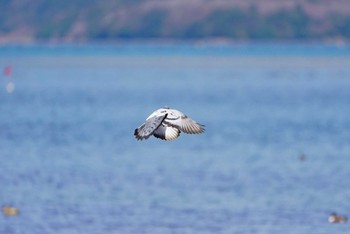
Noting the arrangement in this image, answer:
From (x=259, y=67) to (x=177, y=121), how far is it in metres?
121

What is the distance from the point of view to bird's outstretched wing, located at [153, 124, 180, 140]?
1349 cm

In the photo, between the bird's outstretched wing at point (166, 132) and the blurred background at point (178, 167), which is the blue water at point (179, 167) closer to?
the blurred background at point (178, 167)

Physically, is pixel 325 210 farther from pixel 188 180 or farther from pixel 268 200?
pixel 188 180

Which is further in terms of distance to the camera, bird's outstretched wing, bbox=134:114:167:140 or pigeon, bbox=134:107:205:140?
pigeon, bbox=134:107:205:140

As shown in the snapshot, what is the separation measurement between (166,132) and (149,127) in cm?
29

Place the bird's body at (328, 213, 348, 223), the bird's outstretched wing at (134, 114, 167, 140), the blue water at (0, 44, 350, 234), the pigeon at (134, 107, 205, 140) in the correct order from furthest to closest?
the blue water at (0, 44, 350, 234)
the bird's body at (328, 213, 348, 223)
the pigeon at (134, 107, 205, 140)
the bird's outstretched wing at (134, 114, 167, 140)

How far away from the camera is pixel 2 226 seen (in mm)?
26047

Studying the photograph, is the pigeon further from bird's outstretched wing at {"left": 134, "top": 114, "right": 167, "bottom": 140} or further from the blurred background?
the blurred background

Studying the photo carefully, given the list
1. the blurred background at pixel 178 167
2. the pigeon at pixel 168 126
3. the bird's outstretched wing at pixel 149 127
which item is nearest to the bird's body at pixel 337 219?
the blurred background at pixel 178 167

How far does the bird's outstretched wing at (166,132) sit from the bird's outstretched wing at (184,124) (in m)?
0.05

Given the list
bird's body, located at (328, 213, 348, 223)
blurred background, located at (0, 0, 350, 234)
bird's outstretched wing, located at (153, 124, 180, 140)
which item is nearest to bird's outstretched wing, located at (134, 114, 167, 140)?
bird's outstretched wing, located at (153, 124, 180, 140)

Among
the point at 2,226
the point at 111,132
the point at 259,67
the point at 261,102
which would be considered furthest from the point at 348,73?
the point at 2,226

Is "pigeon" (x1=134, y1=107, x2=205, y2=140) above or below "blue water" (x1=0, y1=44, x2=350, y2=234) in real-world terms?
below

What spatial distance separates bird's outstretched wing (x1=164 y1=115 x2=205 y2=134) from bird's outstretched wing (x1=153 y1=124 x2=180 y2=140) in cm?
5
